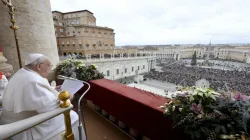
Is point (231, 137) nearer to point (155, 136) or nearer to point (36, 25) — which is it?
point (155, 136)

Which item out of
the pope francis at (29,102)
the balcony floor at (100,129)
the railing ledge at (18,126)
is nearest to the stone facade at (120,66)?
the balcony floor at (100,129)

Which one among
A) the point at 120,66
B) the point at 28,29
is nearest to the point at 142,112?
the point at 28,29

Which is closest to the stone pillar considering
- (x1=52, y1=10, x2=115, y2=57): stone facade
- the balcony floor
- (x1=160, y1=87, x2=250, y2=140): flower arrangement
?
the balcony floor

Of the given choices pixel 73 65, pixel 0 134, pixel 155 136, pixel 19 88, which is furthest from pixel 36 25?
pixel 155 136

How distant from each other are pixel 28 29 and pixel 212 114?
4222mm

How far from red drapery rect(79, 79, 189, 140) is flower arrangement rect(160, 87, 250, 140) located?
8.1 inches

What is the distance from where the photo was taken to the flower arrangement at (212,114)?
809mm

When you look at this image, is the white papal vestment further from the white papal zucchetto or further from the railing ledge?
the railing ledge

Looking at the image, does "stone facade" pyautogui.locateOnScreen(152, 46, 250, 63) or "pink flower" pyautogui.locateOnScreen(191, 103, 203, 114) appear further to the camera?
"stone facade" pyautogui.locateOnScreen(152, 46, 250, 63)

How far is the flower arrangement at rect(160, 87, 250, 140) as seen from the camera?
809 mm

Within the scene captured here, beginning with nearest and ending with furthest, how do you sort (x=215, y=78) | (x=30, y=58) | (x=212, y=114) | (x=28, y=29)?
(x=212, y=114) → (x=30, y=58) → (x=28, y=29) → (x=215, y=78)

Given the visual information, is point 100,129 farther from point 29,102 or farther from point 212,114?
point 212,114

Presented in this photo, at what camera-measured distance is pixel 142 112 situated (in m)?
1.42

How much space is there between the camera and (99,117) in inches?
88.0
